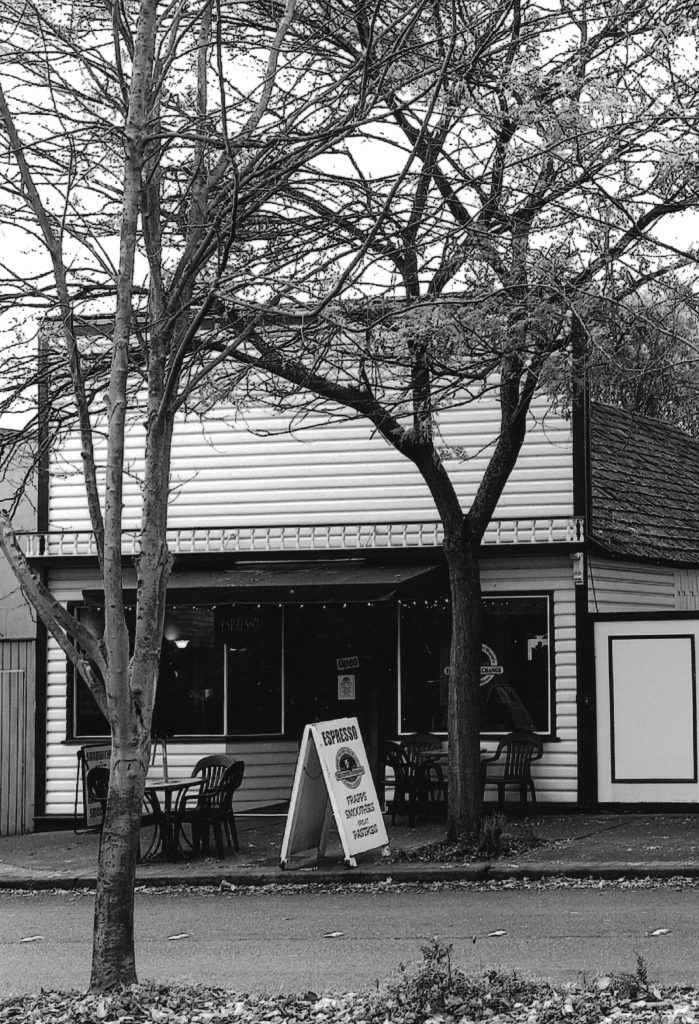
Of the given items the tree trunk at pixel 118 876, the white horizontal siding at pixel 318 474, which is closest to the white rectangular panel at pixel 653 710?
the white horizontal siding at pixel 318 474

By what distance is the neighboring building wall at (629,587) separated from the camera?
59.4 ft

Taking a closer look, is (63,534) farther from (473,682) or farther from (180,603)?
(473,682)

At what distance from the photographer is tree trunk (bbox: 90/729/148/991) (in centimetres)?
730

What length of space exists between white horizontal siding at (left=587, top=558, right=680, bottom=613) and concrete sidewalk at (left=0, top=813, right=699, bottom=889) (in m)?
2.79

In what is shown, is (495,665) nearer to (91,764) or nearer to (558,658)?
(558,658)

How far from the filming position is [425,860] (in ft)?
46.4

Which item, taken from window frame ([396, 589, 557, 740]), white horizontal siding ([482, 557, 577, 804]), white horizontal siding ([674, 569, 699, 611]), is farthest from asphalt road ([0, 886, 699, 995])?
white horizontal siding ([674, 569, 699, 611])

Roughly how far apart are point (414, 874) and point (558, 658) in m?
4.92

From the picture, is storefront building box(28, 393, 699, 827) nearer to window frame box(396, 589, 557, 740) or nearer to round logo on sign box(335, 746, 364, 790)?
window frame box(396, 589, 557, 740)

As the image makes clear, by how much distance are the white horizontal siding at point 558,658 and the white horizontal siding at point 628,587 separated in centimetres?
38

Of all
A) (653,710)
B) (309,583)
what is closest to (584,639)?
(653,710)

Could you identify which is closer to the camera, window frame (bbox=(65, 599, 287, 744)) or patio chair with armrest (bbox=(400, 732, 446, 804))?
patio chair with armrest (bbox=(400, 732, 446, 804))

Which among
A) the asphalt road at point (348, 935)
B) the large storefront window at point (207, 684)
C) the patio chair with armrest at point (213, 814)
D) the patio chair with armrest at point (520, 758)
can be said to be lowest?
A: the asphalt road at point (348, 935)

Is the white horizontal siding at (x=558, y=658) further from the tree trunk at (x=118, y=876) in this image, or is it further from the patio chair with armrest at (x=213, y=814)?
the tree trunk at (x=118, y=876)
